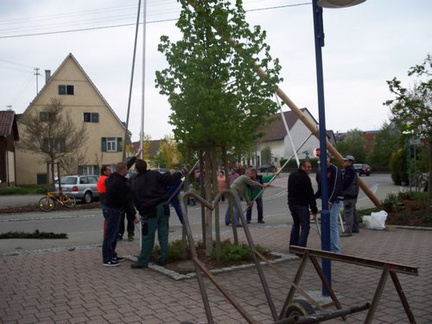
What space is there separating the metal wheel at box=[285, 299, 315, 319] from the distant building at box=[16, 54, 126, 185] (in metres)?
41.2

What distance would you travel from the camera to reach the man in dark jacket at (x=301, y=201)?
27.9ft

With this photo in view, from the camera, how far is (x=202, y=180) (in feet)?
29.3

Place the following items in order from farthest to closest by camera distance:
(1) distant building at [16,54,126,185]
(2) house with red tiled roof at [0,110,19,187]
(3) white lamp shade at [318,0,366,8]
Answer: (1) distant building at [16,54,126,185] < (2) house with red tiled roof at [0,110,19,187] < (3) white lamp shade at [318,0,366,8]

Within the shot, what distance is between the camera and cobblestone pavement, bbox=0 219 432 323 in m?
5.46

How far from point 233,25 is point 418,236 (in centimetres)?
661

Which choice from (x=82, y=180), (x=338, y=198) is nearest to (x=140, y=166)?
(x=338, y=198)

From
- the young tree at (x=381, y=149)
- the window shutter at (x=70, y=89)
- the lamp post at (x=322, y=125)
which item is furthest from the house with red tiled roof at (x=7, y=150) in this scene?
the young tree at (x=381, y=149)

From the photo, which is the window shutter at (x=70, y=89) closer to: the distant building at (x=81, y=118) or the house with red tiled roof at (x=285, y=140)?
the distant building at (x=81, y=118)

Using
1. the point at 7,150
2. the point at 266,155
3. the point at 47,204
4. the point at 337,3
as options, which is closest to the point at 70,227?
the point at 47,204

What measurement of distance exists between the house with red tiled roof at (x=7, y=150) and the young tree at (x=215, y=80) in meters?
35.3

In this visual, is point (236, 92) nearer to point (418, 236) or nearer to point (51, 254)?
point (51, 254)

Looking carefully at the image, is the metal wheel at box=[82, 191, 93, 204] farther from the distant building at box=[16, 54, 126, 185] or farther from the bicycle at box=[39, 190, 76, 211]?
the distant building at box=[16, 54, 126, 185]

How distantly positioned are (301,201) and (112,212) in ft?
11.0

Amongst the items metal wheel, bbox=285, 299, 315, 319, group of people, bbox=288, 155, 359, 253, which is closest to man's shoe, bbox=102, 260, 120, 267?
group of people, bbox=288, 155, 359, 253
